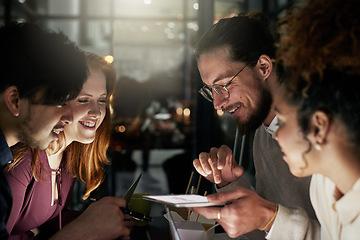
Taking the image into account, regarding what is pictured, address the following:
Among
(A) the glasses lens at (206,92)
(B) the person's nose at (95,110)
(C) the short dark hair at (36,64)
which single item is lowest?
(B) the person's nose at (95,110)

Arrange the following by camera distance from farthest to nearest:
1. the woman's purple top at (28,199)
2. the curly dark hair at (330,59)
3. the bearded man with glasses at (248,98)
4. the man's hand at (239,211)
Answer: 1. the bearded man with glasses at (248,98)
2. the woman's purple top at (28,199)
3. the man's hand at (239,211)
4. the curly dark hair at (330,59)

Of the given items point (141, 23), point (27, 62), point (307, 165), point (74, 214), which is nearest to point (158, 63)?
point (141, 23)

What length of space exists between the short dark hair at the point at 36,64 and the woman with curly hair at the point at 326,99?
756 mm

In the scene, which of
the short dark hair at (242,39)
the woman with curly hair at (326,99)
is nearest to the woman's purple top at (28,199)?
the short dark hair at (242,39)

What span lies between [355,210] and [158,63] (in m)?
4.09

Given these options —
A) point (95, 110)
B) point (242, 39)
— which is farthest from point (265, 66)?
point (95, 110)

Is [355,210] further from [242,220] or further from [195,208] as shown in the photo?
[195,208]

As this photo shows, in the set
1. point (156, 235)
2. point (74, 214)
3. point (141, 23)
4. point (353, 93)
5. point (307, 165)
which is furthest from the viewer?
point (141, 23)

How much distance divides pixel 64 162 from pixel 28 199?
339mm

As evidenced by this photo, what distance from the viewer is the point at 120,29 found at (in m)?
4.27

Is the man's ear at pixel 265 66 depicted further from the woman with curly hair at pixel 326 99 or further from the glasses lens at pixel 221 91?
the woman with curly hair at pixel 326 99

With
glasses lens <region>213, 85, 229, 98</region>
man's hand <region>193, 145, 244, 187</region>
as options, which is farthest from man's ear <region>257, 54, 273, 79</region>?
man's hand <region>193, 145, 244, 187</region>

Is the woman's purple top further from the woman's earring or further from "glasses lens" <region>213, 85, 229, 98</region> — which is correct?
the woman's earring

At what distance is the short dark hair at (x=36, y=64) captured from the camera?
118 centimetres
